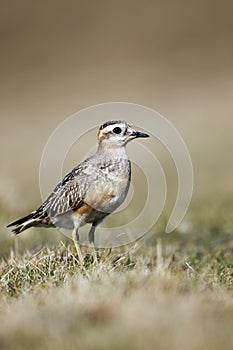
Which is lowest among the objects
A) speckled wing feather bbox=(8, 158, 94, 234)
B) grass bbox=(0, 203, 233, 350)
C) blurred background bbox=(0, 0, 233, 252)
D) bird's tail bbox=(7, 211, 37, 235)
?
grass bbox=(0, 203, 233, 350)

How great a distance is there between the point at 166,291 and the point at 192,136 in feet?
57.2

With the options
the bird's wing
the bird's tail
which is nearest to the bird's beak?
the bird's wing

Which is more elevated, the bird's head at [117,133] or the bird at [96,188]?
the bird's head at [117,133]

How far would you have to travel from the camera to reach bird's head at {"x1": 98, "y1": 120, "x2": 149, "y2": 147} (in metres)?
7.63

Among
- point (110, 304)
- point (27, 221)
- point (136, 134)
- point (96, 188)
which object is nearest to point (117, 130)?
point (136, 134)

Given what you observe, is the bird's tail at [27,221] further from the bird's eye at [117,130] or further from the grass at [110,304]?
the bird's eye at [117,130]

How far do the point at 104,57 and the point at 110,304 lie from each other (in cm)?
3977

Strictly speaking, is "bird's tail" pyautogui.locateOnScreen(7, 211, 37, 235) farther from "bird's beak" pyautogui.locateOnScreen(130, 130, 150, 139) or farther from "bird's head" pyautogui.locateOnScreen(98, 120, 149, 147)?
"bird's beak" pyautogui.locateOnScreen(130, 130, 150, 139)

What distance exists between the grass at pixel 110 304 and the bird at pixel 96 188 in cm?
38

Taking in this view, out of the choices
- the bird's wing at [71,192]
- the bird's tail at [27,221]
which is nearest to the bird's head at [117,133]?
the bird's wing at [71,192]

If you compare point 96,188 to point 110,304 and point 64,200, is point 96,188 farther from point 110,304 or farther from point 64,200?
point 110,304

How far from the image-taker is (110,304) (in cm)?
523

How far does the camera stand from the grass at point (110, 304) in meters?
4.63

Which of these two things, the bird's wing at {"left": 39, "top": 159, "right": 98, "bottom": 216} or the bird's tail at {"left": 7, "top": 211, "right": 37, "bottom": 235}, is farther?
the bird's tail at {"left": 7, "top": 211, "right": 37, "bottom": 235}
